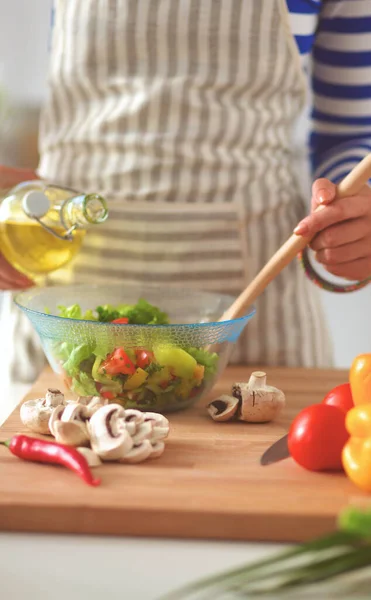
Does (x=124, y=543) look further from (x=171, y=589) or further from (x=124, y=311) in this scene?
(x=124, y=311)

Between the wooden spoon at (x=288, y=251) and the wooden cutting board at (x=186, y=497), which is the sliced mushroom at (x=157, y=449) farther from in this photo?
the wooden spoon at (x=288, y=251)

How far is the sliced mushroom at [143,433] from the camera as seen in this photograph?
787mm

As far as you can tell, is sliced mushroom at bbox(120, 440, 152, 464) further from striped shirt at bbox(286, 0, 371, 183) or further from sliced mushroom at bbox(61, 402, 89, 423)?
striped shirt at bbox(286, 0, 371, 183)

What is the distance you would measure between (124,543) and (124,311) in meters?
0.40

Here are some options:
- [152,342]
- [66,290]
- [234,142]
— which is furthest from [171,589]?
[234,142]

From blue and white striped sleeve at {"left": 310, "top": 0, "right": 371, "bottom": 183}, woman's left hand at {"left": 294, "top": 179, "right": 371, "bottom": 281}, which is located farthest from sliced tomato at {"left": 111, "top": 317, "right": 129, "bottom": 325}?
blue and white striped sleeve at {"left": 310, "top": 0, "right": 371, "bottom": 183}

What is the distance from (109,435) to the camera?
77 centimetres

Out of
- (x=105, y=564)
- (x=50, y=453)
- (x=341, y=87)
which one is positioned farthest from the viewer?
(x=341, y=87)

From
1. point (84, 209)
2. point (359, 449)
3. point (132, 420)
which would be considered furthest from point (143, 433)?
point (84, 209)

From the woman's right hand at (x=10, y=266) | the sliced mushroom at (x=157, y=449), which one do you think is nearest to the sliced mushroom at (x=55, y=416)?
the sliced mushroom at (x=157, y=449)

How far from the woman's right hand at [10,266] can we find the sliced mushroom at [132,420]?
41 cm

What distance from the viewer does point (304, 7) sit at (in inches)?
48.4

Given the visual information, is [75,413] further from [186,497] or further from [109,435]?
[186,497]

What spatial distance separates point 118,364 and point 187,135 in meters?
0.47
